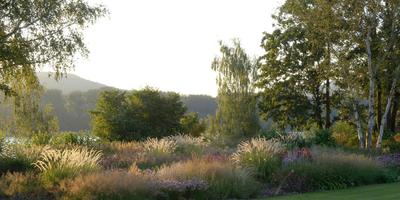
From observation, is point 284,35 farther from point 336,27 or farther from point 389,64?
point 336,27

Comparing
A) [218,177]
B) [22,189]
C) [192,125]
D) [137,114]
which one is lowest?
[22,189]

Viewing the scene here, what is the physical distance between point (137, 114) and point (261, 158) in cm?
2676

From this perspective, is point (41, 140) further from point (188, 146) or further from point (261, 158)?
point (261, 158)

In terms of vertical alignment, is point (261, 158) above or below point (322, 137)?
below

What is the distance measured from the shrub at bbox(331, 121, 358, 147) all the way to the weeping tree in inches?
272

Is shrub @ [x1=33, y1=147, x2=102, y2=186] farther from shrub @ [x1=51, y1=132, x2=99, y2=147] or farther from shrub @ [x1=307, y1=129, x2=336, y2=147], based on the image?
shrub @ [x1=307, y1=129, x2=336, y2=147]

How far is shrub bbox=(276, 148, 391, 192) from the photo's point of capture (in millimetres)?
14727

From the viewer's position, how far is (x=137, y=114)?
41.8m

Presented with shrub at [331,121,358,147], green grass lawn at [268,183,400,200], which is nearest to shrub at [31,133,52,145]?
green grass lawn at [268,183,400,200]

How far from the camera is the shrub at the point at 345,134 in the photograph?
33.2 metres

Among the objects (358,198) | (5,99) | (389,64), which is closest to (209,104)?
(389,64)

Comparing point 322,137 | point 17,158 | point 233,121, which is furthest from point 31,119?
point 17,158

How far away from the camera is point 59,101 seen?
107 m

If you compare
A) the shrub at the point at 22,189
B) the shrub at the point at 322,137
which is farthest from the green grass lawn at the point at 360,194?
the shrub at the point at 322,137
